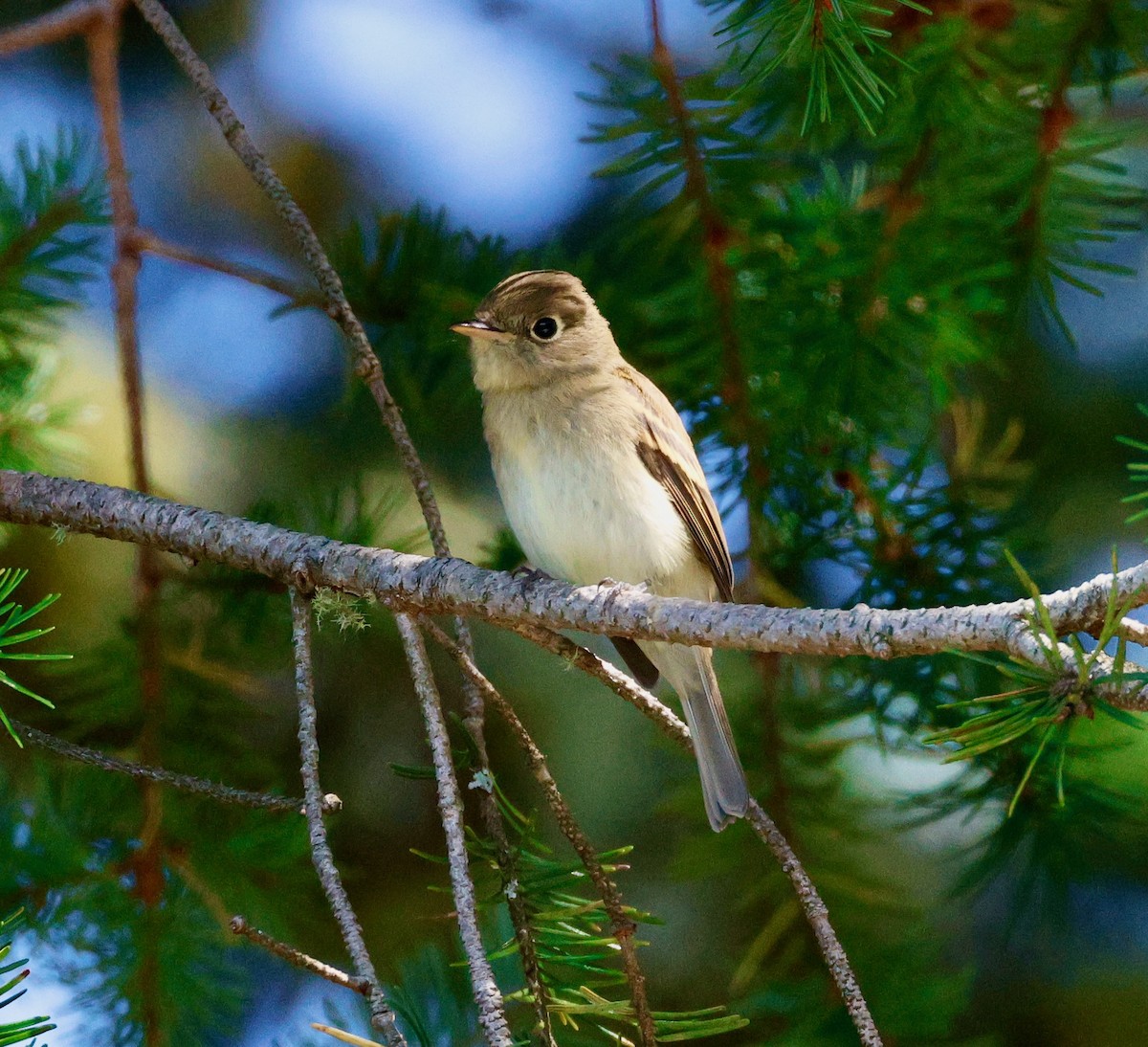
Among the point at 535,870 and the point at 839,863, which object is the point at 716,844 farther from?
the point at 535,870

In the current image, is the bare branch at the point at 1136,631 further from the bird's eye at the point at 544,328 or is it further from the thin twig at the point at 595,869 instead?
the bird's eye at the point at 544,328

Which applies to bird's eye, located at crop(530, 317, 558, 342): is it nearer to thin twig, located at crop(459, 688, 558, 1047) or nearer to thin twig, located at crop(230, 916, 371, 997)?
thin twig, located at crop(459, 688, 558, 1047)

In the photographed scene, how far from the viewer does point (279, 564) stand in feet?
7.64

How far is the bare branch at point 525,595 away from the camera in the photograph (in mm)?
1735

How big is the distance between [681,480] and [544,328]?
0.61 meters

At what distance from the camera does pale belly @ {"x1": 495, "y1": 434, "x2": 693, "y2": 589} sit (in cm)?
350

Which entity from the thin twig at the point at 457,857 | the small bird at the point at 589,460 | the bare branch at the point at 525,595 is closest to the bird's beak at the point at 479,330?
the small bird at the point at 589,460

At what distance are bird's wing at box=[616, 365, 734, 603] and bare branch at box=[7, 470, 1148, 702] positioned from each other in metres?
1.25

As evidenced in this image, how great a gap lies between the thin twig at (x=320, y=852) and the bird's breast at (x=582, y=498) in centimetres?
128

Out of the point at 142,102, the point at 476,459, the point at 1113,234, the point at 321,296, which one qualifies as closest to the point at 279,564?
the point at 321,296

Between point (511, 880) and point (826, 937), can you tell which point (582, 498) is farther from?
point (826, 937)

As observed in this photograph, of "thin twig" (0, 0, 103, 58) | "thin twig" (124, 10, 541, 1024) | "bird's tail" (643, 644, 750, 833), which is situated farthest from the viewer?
"thin twig" (0, 0, 103, 58)

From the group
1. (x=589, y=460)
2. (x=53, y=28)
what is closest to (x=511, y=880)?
(x=589, y=460)

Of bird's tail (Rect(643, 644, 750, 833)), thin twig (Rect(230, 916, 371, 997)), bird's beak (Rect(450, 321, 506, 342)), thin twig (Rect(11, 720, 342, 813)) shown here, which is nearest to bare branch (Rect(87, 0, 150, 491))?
bird's beak (Rect(450, 321, 506, 342))
